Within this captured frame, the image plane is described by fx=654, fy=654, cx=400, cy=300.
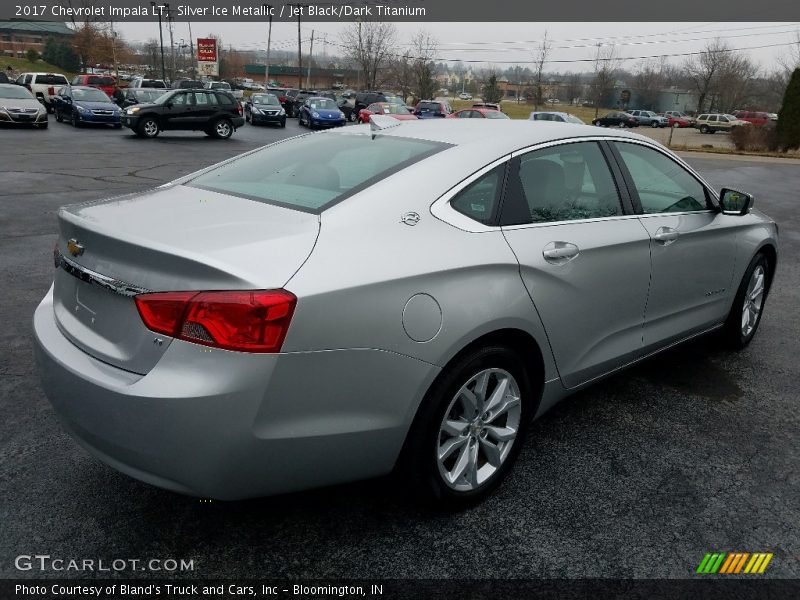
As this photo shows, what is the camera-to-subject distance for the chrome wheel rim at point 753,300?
4703 mm

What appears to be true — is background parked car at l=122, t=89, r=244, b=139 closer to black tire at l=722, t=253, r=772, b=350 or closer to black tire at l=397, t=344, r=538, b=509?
black tire at l=722, t=253, r=772, b=350

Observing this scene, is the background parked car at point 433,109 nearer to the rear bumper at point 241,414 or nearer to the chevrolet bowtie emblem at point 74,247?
the chevrolet bowtie emblem at point 74,247

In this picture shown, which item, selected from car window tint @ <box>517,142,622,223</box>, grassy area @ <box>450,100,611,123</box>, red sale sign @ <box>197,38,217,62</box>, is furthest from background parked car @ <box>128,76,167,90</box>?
car window tint @ <box>517,142,622,223</box>

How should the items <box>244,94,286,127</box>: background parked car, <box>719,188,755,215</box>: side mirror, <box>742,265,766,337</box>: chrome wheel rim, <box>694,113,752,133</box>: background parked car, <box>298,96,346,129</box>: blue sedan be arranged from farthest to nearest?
<box>694,113,752,133</box>: background parked car < <box>298,96,346,129</box>: blue sedan < <box>244,94,286,127</box>: background parked car < <box>742,265,766,337</box>: chrome wheel rim < <box>719,188,755,215</box>: side mirror

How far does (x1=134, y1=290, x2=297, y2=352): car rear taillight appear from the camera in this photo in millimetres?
2014

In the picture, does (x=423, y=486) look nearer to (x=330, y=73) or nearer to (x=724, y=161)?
(x=724, y=161)

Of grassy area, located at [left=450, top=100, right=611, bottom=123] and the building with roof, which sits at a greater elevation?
the building with roof

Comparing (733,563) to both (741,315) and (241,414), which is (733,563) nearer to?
(241,414)

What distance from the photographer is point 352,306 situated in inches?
85.5

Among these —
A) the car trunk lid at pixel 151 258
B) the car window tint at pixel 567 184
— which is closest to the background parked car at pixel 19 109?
the car trunk lid at pixel 151 258

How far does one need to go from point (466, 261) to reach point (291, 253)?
0.71 metres

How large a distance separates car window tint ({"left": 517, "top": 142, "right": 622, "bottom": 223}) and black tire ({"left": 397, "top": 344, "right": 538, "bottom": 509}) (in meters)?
0.67

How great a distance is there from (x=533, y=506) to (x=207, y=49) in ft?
212

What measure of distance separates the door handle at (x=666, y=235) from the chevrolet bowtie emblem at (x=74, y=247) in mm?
2776
